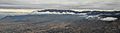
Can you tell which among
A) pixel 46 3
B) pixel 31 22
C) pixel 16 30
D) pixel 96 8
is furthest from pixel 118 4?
pixel 16 30

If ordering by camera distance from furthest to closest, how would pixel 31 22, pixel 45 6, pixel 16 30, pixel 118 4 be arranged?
pixel 45 6 → pixel 118 4 → pixel 31 22 → pixel 16 30

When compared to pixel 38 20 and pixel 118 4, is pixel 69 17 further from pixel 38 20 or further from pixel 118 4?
pixel 118 4

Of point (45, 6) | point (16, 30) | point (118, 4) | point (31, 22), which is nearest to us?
point (16, 30)

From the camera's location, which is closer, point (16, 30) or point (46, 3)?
point (16, 30)

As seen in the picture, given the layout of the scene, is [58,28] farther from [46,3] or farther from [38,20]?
[46,3]

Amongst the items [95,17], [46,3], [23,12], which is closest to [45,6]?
[46,3]

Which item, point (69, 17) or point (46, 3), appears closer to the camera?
point (69, 17)
